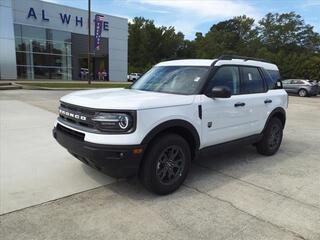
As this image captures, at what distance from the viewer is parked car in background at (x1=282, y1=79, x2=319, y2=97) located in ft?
80.8

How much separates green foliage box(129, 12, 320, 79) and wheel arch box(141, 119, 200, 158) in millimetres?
48250

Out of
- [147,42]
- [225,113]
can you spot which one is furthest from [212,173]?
[147,42]

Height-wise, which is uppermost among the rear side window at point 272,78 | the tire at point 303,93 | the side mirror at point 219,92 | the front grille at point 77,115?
the rear side window at point 272,78

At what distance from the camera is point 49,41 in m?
29.3

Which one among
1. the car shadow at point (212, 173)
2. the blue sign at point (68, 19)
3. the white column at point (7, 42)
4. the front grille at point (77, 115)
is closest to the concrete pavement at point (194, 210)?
the car shadow at point (212, 173)

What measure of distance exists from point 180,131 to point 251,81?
1.98 m

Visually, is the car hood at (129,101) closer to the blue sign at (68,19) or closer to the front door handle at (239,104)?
the front door handle at (239,104)

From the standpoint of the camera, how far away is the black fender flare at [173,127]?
11.8 ft

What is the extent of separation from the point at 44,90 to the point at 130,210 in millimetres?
16782

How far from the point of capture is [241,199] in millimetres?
3893

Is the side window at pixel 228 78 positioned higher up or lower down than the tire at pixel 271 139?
higher up

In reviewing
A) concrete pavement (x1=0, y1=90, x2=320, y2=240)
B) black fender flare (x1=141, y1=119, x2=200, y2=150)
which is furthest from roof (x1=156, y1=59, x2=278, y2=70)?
concrete pavement (x1=0, y1=90, x2=320, y2=240)

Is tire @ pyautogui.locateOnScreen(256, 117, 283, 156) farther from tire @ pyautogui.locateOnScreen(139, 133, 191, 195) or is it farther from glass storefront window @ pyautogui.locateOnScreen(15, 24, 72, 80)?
glass storefront window @ pyautogui.locateOnScreen(15, 24, 72, 80)

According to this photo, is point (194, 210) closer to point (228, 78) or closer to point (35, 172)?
point (228, 78)
